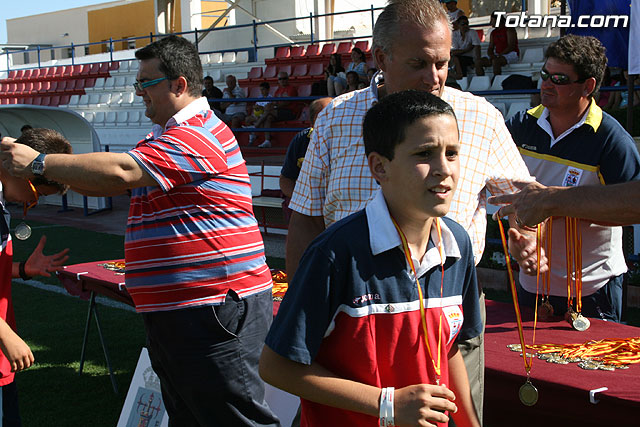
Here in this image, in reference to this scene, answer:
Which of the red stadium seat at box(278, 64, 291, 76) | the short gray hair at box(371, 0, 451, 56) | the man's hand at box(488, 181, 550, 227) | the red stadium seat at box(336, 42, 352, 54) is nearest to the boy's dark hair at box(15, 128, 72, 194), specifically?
the short gray hair at box(371, 0, 451, 56)

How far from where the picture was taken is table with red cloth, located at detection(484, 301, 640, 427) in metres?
2.46

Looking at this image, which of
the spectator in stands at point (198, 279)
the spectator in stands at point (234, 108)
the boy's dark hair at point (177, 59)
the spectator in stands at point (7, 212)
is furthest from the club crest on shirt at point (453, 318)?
the spectator in stands at point (234, 108)

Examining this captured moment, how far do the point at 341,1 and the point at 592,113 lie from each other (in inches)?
899

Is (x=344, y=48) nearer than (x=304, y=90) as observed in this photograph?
No

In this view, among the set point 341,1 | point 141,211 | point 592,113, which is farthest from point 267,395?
point 341,1

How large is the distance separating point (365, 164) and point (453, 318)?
0.62m

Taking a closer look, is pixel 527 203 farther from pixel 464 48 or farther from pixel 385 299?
pixel 464 48

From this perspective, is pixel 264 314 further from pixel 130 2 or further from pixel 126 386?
pixel 130 2

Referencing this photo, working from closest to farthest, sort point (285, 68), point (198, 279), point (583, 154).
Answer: point (198, 279) < point (583, 154) < point (285, 68)

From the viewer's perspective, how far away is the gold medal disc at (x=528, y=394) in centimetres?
259

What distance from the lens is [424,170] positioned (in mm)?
1705

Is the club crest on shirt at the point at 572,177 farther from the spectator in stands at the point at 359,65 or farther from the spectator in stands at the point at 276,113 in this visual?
the spectator in stands at the point at 276,113

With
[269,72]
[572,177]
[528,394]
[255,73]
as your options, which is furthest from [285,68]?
[528,394]

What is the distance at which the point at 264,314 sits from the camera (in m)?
2.89
